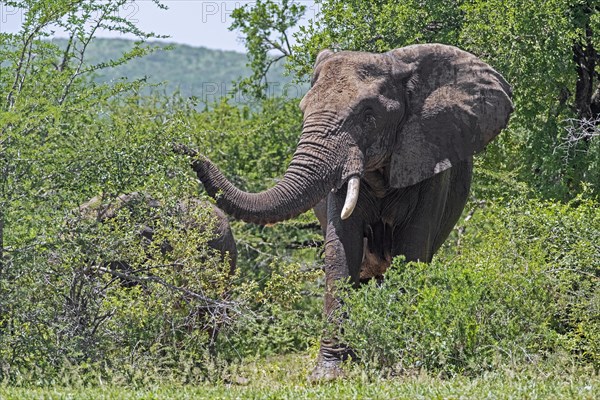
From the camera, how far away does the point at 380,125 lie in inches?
451

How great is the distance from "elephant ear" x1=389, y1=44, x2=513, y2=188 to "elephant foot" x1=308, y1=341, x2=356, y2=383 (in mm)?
1559

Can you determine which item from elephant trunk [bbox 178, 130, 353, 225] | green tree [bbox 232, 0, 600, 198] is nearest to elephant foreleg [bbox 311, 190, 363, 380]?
elephant trunk [bbox 178, 130, 353, 225]

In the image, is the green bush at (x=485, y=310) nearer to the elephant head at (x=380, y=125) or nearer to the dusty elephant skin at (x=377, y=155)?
the dusty elephant skin at (x=377, y=155)

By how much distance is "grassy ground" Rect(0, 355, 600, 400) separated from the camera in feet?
28.0

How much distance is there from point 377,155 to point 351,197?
81 cm

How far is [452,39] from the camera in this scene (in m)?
16.3

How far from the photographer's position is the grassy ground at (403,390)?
853 cm

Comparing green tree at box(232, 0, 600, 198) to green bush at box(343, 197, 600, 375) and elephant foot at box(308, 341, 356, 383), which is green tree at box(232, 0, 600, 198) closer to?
green bush at box(343, 197, 600, 375)

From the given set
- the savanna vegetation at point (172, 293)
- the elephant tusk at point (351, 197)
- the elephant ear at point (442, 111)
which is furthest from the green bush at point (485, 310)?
the elephant ear at point (442, 111)

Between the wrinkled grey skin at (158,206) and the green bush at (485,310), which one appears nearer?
the green bush at (485,310)

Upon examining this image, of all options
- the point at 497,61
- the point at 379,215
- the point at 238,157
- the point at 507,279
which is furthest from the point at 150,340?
the point at 238,157

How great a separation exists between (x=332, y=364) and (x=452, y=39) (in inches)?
245

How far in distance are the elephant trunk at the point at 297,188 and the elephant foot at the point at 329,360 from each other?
1.33m

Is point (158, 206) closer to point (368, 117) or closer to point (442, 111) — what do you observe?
point (368, 117)
